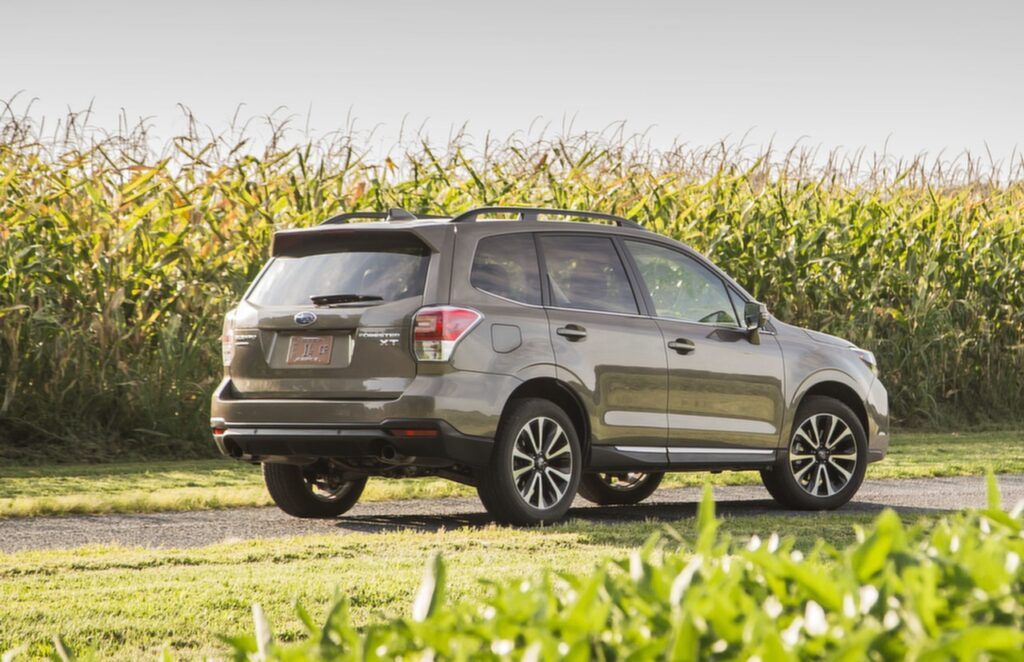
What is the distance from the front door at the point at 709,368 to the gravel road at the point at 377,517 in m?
0.51

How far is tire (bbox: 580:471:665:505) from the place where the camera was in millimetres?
11289

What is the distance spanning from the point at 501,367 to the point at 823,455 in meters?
3.06

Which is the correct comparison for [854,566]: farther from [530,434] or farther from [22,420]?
[22,420]

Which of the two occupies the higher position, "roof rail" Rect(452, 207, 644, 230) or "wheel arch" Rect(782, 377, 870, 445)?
"roof rail" Rect(452, 207, 644, 230)

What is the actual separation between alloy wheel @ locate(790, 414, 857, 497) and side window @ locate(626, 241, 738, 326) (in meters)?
1.00

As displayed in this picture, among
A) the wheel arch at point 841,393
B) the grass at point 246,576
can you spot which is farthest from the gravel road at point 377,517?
the grass at point 246,576

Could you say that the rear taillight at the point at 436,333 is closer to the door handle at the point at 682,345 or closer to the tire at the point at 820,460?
the door handle at the point at 682,345

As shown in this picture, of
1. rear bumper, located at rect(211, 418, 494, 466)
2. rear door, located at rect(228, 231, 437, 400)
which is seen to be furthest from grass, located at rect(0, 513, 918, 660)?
rear door, located at rect(228, 231, 437, 400)

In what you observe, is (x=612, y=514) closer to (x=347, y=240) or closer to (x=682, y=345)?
(x=682, y=345)

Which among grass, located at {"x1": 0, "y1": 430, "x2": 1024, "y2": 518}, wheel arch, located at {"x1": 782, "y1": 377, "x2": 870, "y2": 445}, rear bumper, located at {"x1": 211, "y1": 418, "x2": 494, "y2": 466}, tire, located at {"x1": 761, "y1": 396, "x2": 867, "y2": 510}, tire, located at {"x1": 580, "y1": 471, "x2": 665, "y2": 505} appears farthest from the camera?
tire, located at {"x1": 580, "y1": 471, "x2": 665, "y2": 505}

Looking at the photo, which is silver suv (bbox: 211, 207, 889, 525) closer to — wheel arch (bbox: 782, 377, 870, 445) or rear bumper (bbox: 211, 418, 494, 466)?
rear bumper (bbox: 211, 418, 494, 466)

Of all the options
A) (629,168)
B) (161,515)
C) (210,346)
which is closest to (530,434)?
(161,515)

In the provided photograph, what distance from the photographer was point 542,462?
925cm

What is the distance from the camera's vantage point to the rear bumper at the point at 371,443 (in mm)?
8648
